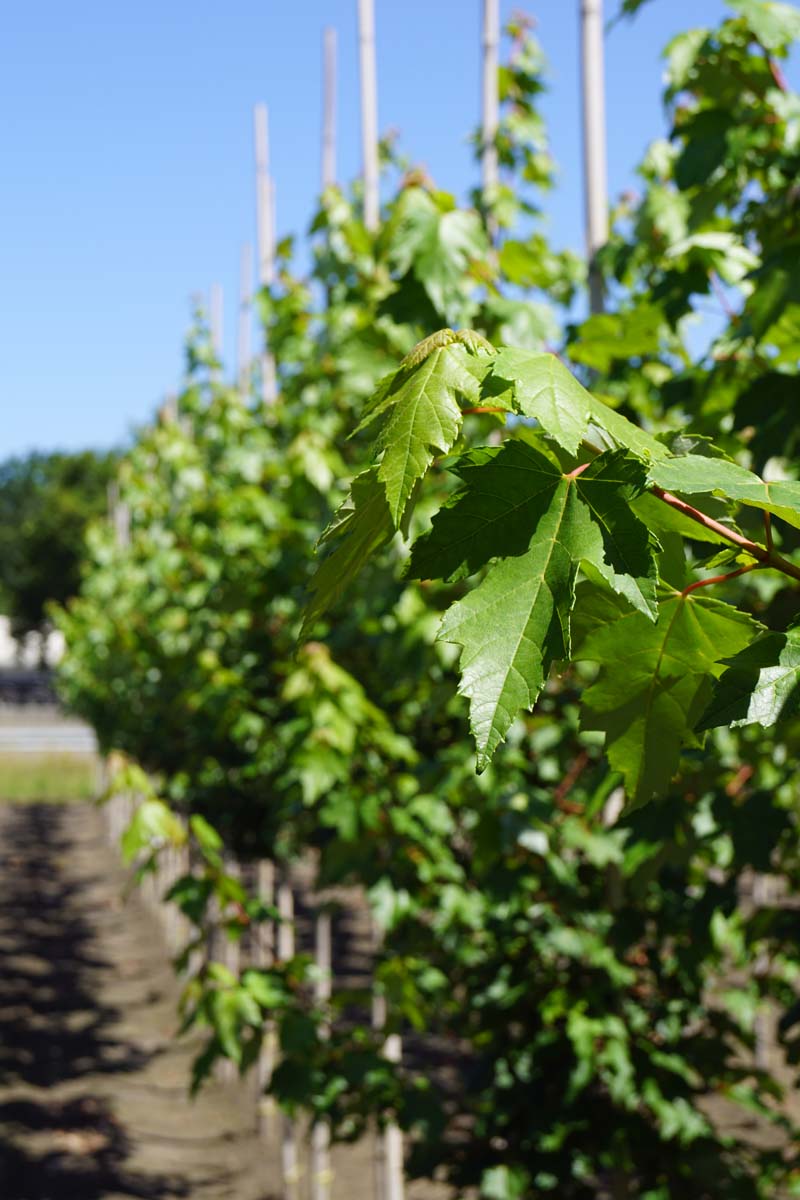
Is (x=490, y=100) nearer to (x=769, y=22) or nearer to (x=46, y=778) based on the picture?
(x=769, y=22)

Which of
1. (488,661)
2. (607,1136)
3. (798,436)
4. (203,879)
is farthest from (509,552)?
→ (203,879)

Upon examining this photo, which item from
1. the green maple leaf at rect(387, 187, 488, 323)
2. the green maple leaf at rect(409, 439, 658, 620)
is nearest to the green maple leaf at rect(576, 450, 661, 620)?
the green maple leaf at rect(409, 439, 658, 620)

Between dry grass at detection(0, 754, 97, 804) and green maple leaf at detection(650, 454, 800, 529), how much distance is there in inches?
899

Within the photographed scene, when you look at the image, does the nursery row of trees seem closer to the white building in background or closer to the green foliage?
the green foliage

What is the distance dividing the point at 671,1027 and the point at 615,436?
2.59 meters

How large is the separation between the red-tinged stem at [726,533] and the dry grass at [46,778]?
22.8m

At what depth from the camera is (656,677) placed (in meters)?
1.04

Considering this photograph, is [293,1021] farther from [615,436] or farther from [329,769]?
[615,436]

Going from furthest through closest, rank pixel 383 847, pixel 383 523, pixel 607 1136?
1. pixel 383 847
2. pixel 607 1136
3. pixel 383 523

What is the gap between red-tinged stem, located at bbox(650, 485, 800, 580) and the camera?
0.94 metres

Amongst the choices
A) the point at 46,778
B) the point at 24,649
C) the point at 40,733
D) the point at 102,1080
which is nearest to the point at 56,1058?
the point at 102,1080

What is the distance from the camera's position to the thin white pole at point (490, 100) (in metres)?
3.98

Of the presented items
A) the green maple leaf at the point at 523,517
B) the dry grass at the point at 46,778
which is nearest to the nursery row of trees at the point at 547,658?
the green maple leaf at the point at 523,517

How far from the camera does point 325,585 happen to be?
3.20 ft
